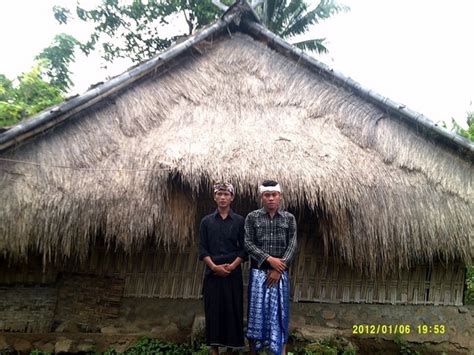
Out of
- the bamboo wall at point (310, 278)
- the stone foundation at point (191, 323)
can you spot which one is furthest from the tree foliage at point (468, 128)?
the stone foundation at point (191, 323)

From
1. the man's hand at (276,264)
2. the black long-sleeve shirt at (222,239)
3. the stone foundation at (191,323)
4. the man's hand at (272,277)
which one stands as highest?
the black long-sleeve shirt at (222,239)

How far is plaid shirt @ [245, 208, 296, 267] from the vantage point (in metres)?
3.48

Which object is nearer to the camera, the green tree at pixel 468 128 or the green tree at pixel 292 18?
the green tree at pixel 468 128

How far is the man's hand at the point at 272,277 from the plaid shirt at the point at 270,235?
13cm

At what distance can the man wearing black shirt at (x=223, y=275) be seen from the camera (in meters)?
3.51

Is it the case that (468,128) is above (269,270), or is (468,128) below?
above

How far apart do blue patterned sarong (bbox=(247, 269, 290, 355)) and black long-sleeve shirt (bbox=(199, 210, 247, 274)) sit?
30 cm

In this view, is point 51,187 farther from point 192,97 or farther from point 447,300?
point 447,300

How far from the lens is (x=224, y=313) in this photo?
3551mm

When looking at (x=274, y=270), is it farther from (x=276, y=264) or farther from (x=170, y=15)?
(x=170, y=15)

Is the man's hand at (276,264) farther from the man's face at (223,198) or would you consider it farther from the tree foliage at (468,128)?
the tree foliage at (468,128)
